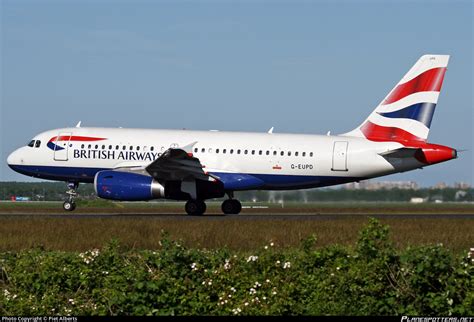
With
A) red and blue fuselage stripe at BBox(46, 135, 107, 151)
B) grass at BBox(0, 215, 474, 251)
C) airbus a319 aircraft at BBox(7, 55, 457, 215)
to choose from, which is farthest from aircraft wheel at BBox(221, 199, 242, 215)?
grass at BBox(0, 215, 474, 251)

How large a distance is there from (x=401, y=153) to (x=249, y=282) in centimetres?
2632

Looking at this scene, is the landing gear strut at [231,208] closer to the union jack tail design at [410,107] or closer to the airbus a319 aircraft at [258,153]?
the airbus a319 aircraft at [258,153]

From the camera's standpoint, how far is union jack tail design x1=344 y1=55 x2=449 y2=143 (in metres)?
43.7

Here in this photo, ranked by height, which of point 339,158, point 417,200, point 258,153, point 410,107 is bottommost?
point 417,200

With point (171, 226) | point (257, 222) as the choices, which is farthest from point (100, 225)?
point (257, 222)

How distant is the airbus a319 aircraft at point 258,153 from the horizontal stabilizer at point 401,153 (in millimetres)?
48

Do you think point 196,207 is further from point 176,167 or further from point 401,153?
point 401,153

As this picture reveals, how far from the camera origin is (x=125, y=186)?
41656 millimetres

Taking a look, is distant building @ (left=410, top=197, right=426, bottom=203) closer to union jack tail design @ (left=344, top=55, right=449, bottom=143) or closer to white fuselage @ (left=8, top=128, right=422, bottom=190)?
union jack tail design @ (left=344, top=55, right=449, bottom=143)

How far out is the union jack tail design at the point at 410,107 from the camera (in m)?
43.7

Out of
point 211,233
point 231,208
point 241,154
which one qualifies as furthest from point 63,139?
point 211,233

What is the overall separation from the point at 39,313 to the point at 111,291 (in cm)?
147

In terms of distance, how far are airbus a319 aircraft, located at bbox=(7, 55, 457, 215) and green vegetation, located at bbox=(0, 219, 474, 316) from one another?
2452 centimetres

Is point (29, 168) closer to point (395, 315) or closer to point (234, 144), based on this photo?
point (234, 144)
